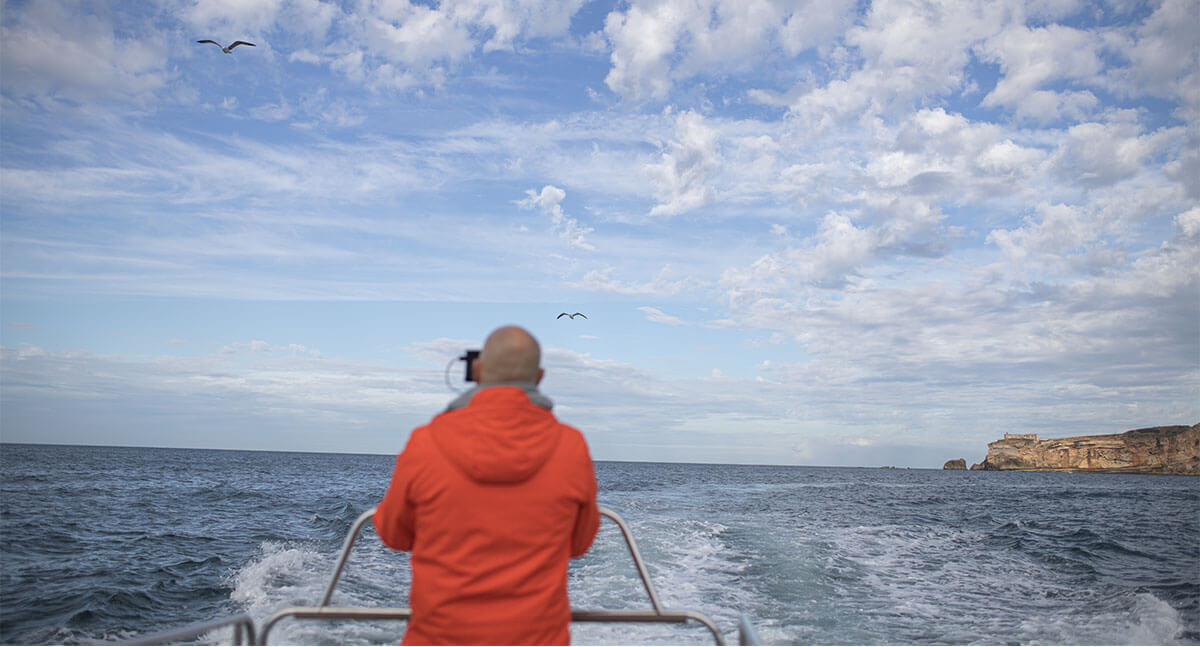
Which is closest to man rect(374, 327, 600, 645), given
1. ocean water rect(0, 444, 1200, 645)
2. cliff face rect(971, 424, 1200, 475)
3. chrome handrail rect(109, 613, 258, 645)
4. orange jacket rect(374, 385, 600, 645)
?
orange jacket rect(374, 385, 600, 645)

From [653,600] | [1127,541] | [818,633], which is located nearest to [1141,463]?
[1127,541]

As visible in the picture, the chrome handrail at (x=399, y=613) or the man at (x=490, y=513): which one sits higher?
the man at (x=490, y=513)

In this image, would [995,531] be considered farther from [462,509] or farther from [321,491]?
[321,491]

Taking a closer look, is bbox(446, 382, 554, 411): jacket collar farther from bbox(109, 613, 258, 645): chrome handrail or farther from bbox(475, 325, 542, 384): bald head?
bbox(109, 613, 258, 645): chrome handrail

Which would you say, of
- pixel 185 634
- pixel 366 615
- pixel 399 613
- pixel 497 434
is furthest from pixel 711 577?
pixel 497 434

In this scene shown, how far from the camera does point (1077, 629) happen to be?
9766 mm

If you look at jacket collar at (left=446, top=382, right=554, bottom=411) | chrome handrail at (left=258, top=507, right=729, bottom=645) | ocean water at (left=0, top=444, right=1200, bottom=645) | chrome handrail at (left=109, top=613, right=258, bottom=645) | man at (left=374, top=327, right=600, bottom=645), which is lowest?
ocean water at (left=0, top=444, right=1200, bottom=645)

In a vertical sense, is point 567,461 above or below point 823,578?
above

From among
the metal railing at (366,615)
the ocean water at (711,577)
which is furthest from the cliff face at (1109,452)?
the metal railing at (366,615)

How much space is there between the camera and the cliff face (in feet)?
358

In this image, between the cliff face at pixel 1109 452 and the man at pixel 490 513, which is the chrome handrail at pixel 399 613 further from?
the cliff face at pixel 1109 452

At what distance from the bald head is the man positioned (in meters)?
0.08

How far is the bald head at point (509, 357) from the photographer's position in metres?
2.14

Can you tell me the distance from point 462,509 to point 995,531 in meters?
23.8
